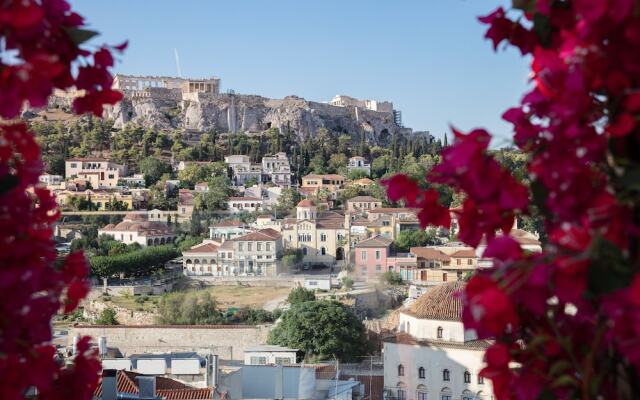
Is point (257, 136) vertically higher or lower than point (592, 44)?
higher

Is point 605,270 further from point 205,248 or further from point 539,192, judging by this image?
point 205,248

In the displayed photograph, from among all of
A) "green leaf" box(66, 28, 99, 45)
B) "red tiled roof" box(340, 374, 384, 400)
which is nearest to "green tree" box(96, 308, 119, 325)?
"red tiled roof" box(340, 374, 384, 400)

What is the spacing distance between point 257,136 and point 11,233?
55457 millimetres

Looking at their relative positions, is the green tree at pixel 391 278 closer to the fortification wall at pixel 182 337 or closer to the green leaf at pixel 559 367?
the fortification wall at pixel 182 337

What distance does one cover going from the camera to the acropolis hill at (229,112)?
60.1m

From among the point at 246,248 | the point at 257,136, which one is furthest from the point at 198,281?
the point at 257,136

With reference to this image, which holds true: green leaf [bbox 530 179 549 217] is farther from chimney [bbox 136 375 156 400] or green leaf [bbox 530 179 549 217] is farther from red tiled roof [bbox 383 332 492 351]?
red tiled roof [bbox 383 332 492 351]

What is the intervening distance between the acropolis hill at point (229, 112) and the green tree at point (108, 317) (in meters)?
32.1

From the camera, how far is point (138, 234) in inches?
1426

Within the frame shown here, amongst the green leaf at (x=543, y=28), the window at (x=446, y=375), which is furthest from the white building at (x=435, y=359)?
the green leaf at (x=543, y=28)

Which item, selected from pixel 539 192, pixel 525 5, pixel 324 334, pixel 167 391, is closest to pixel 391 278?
pixel 324 334

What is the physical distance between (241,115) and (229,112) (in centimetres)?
94

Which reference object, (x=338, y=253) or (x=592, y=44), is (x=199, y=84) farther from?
(x=592, y=44)

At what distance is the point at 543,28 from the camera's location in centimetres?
134
